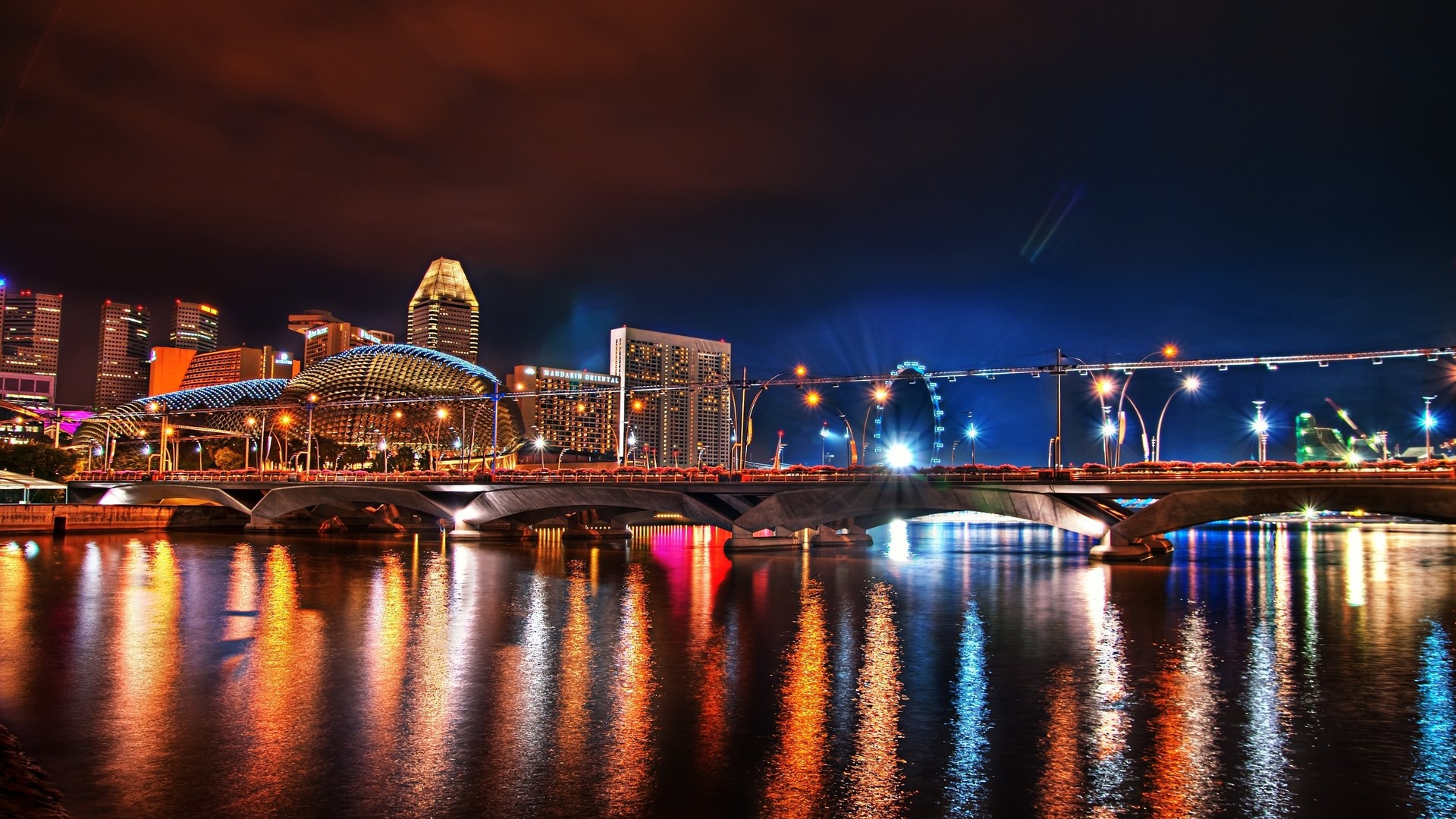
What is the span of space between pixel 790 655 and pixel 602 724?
9236 mm

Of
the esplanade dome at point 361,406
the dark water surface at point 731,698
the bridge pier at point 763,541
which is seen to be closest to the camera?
the dark water surface at point 731,698

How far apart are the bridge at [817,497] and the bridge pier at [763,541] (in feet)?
0.34

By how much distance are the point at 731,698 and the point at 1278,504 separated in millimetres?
43038

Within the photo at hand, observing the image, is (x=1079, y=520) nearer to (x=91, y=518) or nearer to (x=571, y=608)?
(x=571, y=608)

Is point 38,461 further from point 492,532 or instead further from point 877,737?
point 877,737

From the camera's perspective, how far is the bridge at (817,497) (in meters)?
52.8

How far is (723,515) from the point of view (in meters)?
71.8

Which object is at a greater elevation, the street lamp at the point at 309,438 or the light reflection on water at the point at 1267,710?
the street lamp at the point at 309,438

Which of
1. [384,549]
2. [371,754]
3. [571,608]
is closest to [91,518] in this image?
[384,549]

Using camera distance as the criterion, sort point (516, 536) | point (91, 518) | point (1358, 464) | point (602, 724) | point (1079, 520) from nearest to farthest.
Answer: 1. point (602, 724)
2. point (1358, 464)
3. point (1079, 520)
4. point (516, 536)
5. point (91, 518)

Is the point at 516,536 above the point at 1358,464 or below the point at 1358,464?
below

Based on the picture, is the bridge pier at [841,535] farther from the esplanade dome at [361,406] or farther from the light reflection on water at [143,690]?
the esplanade dome at [361,406]

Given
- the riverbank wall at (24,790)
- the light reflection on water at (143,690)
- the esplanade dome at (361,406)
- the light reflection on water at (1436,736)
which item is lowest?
the light reflection on water at (143,690)

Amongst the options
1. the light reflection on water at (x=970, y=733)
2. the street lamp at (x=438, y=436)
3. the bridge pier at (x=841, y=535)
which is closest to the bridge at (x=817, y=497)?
the bridge pier at (x=841, y=535)
